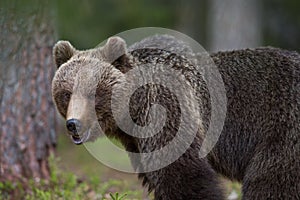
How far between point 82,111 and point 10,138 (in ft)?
6.60

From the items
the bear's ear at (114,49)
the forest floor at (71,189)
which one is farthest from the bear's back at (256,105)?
the bear's ear at (114,49)

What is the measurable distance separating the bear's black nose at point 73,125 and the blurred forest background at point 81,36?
35.6 inches

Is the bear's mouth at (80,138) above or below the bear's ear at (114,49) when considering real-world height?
below

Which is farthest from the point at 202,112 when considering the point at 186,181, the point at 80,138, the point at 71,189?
the point at 71,189

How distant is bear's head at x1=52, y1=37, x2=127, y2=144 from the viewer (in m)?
5.55

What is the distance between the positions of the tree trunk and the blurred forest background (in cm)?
1

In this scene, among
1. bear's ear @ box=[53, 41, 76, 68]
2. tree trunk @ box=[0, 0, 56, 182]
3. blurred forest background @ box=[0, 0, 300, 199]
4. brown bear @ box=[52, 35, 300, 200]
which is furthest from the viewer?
tree trunk @ box=[0, 0, 56, 182]

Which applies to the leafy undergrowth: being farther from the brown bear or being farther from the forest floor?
the brown bear

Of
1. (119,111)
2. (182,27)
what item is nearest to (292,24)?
(182,27)

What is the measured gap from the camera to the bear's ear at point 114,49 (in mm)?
5770

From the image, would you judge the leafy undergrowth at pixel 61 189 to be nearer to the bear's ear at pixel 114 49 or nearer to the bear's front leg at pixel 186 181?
the bear's front leg at pixel 186 181

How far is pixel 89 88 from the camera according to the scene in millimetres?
5621

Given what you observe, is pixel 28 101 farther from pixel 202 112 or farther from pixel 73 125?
pixel 202 112

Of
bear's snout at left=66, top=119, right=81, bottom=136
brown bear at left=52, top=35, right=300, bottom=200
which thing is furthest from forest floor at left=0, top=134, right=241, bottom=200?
bear's snout at left=66, top=119, right=81, bottom=136
